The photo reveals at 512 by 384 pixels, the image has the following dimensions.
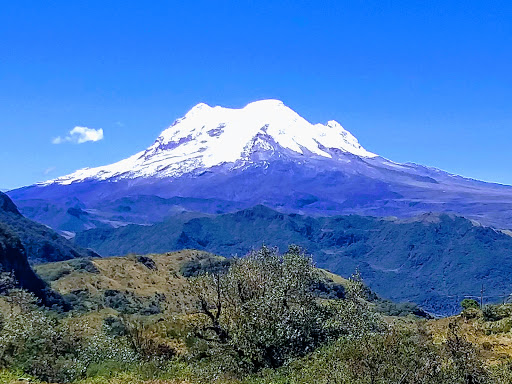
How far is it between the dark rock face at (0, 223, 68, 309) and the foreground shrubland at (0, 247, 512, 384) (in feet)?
179

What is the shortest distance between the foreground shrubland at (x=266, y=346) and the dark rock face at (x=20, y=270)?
54.6 m

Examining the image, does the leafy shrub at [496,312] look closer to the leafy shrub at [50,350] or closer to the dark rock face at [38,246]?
the leafy shrub at [50,350]

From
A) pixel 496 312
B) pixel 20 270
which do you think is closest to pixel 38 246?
pixel 20 270

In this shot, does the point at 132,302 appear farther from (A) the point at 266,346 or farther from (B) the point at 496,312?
(A) the point at 266,346

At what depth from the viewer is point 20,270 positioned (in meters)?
93.7

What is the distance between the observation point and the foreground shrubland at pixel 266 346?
64.4 ft

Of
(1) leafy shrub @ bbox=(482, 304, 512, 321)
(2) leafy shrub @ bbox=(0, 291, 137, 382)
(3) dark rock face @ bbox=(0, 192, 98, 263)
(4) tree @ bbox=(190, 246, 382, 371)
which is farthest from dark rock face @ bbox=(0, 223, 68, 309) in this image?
(3) dark rock face @ bbox=(0, 192, 98, 263)

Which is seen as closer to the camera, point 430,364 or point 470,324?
point 430,364

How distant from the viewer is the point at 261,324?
24781 millimetres

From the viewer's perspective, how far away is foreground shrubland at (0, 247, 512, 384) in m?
19.6

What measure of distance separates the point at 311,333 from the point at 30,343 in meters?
12.0

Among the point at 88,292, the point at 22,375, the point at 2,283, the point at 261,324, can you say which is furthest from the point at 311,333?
the point at 88,292

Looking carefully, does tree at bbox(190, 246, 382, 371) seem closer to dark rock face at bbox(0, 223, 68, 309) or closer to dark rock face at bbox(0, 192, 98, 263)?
dark rock face at bbox(0, 223, 68, 309)

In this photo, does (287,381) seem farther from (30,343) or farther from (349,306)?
(30,343)
